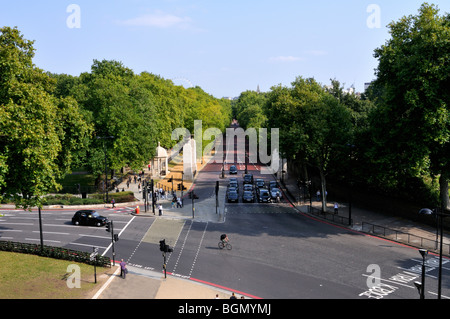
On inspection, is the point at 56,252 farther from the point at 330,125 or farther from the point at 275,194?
the point at 275,194

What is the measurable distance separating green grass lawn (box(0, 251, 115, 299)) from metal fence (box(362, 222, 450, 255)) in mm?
22473

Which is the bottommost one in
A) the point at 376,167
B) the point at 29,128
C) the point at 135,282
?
the point at 135,282

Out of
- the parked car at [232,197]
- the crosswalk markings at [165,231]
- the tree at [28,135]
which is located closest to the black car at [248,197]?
the parked car at [232,197]

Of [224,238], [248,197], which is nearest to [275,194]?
[248,197]

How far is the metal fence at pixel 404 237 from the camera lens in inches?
1133

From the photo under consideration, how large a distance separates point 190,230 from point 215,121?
7438cm

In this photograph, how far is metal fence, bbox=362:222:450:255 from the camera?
28777 mm

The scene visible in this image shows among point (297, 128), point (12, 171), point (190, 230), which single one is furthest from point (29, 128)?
point (297, 128)

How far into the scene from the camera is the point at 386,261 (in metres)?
26.3

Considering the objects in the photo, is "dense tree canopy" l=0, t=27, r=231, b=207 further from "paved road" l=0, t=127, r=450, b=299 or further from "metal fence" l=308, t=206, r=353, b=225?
"metal fence" l=308, t=206, r=353, b=225

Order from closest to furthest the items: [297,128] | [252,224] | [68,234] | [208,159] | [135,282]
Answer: [135,282]
[68,234]
[252,224]
[297,128]
[208,159]
